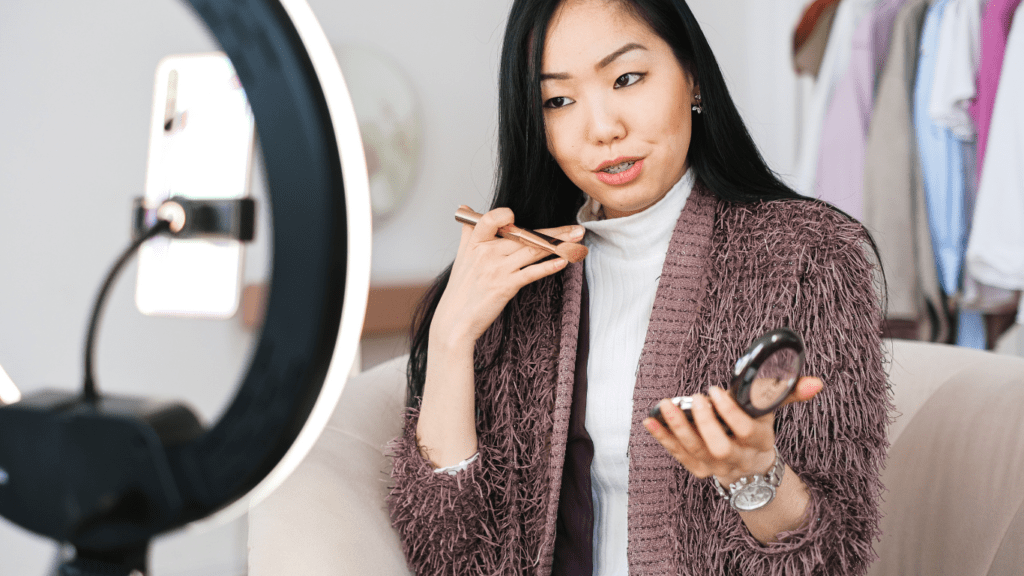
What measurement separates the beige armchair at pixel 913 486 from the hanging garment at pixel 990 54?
56cm

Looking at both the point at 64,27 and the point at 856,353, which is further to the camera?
the point at 856,353

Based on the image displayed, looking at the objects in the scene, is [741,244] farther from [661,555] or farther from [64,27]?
[64,27]

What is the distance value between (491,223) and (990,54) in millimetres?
1113

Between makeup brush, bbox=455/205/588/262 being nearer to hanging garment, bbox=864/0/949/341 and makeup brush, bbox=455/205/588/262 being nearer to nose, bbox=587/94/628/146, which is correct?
nose, bbox=587/94/628/146

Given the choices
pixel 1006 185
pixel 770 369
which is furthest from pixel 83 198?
pixel 1006 185

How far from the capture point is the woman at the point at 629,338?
64cm

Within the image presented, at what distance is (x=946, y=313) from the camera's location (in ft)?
4.50

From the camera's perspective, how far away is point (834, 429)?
63 centimetres

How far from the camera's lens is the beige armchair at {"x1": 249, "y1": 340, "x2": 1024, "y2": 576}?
667 millimetres

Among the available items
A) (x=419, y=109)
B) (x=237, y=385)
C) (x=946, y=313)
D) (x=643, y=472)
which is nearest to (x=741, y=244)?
(x=643, y=472)

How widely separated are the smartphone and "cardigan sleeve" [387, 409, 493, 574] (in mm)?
542

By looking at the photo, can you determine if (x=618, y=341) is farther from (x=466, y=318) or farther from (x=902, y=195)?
(x=902, y=195)

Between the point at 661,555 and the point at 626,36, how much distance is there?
0.55 meters

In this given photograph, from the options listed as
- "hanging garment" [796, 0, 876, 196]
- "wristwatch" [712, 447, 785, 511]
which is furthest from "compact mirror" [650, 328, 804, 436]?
"hanging garment" [796, 0, 876, 196]
